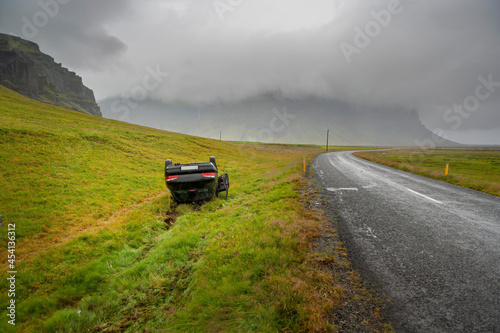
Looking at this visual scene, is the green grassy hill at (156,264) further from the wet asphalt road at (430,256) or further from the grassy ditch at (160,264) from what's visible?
the wet asphalt road at (430,256)

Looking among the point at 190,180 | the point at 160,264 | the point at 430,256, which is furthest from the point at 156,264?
the point at 430,256

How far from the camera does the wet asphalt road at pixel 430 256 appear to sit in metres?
2.72

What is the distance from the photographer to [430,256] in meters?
4.14

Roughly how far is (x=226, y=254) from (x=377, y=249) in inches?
137

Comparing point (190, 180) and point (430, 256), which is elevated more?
point (190, 180)

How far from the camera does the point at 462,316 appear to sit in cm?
265

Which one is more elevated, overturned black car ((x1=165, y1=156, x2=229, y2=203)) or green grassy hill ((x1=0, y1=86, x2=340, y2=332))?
overturned black car ((x1=165, y1=156, x2=229, y2=203))

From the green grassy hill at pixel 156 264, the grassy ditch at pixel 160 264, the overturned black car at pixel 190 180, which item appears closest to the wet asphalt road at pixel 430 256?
the grassy ditch at pixel 160 264

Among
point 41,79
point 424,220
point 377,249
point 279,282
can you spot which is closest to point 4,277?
point 279,282

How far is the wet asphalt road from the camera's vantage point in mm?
2721

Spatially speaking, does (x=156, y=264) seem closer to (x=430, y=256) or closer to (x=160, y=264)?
(x=160, y=264)

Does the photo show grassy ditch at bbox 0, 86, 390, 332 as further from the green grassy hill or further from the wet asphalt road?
the wet asphalt road

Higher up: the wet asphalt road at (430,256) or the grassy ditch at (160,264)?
the wet asphalt road at (430,256)

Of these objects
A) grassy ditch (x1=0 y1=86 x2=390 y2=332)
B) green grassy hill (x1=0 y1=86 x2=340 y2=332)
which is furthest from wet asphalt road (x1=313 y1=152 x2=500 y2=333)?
green grassy hill (x1=0 y1=86 x2=340 y2=332)
